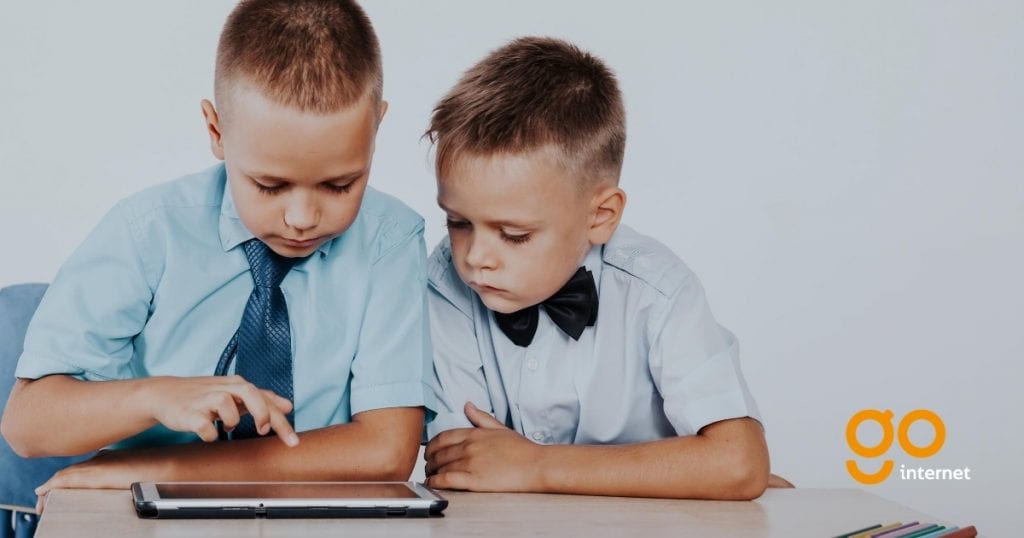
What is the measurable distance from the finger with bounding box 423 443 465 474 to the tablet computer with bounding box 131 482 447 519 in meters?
0.24

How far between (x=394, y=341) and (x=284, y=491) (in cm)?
35

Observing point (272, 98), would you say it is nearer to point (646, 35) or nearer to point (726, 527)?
point (726, 527)

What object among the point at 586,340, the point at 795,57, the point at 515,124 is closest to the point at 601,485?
the point at 586,340

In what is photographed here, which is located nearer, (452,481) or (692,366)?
(452,481)

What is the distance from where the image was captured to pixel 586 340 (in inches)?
75.1

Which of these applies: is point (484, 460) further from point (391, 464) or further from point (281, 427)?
point (281, 427)

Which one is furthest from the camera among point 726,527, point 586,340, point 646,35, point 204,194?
point 646,35

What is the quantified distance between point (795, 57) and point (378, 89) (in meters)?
1.88

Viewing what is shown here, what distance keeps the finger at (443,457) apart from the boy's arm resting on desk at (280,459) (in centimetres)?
5

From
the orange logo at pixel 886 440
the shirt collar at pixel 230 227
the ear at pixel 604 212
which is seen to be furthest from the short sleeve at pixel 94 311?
the orange logo at pixel 886 440

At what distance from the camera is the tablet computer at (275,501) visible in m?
1.28

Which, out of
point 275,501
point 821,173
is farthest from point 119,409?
point 821,173

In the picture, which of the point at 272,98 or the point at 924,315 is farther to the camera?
the point at 924,315

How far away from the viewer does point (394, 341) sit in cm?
169
